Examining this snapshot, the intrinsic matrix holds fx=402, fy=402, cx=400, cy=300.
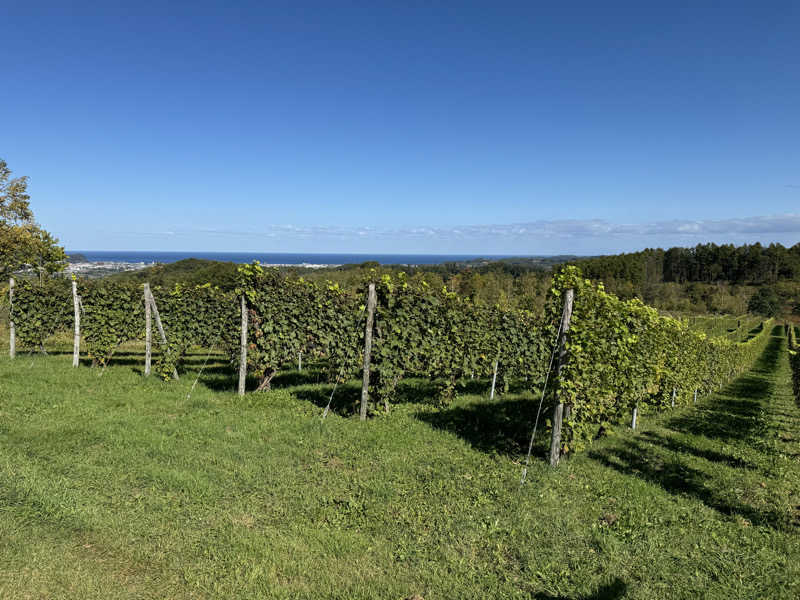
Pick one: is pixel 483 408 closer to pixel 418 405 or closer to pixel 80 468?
pixel 418 405

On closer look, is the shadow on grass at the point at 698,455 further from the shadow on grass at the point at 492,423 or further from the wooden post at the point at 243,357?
the wooden post at the point at 243,357

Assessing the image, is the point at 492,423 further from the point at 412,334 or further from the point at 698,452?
the point at 698,452

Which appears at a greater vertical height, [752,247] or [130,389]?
[752,247]

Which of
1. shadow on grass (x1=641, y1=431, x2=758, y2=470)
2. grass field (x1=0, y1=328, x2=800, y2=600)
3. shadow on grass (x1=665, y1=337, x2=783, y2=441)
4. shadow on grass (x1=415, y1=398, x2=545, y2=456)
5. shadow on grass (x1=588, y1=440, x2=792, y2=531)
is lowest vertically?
shadow on grass (x1=665, y1=337, x2=783, y2=441)

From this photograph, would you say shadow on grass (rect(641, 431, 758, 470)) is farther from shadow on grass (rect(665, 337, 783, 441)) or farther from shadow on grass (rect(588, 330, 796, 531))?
shadow on grass (rect(665, 337, 783, 441))

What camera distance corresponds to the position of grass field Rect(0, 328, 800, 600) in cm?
391

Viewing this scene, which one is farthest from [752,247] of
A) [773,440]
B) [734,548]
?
[734,548]

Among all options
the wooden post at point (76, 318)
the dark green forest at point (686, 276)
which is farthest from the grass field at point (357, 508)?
the dark green forest at point (686, 276)

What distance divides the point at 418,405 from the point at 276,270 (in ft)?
17.2

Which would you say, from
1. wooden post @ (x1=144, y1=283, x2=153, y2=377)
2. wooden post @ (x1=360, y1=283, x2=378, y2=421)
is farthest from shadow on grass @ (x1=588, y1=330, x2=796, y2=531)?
wooden post @ (x1=144, y1=283, x2=153, y2=377)

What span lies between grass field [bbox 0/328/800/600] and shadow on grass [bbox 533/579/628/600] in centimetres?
2

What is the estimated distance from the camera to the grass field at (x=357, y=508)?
3.91 m

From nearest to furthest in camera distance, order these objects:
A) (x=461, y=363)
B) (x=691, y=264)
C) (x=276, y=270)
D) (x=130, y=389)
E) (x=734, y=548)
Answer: (x=734, y=548) < (x=130, y=389) < (x=276, y=270) < (x=461, y=363) < (x=691, y=264)

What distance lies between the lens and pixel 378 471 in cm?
626
